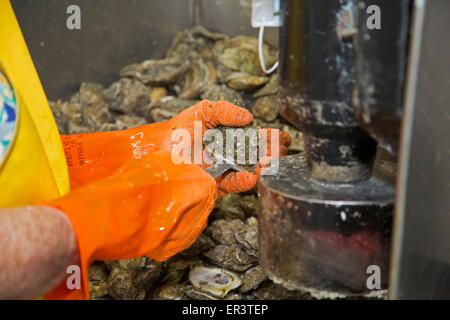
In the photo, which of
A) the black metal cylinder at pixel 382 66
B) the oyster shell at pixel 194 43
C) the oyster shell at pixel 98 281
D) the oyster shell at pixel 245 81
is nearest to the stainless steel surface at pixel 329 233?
A: the black metal cylinder at pixel 382 66

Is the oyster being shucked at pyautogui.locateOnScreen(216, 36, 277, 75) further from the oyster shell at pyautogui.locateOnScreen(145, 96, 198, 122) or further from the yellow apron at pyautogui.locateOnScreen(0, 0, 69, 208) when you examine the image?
the yellow apron at pyautogui.locateOnScreen(0, 0, 69, 208)

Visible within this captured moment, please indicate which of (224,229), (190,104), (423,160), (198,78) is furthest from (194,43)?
(423,160)

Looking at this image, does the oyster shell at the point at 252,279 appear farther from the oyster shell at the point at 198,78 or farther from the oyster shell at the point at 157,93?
the oyster shell at the point at 157,93

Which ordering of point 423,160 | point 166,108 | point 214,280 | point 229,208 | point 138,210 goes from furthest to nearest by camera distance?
point 166,108 → point 229,208 → point 214,280 → point 138,210 → point 423,160

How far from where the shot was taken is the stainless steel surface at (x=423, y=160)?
2.09 ft

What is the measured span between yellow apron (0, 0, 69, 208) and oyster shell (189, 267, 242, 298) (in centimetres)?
64

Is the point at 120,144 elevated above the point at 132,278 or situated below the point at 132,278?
above

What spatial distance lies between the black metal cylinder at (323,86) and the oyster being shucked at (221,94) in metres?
1.51

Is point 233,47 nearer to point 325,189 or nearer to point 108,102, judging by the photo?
point 108,102

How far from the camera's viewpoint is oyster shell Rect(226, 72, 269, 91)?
2457 millimetres

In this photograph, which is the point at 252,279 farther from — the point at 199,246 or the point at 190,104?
the point at 190,104

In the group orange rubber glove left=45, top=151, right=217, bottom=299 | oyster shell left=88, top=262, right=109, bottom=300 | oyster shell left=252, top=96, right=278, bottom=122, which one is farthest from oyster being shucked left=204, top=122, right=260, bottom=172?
oyster shell left=252, top=96, right=278, bottom=122

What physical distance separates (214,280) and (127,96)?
1.43 metres

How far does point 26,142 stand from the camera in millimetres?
1101
